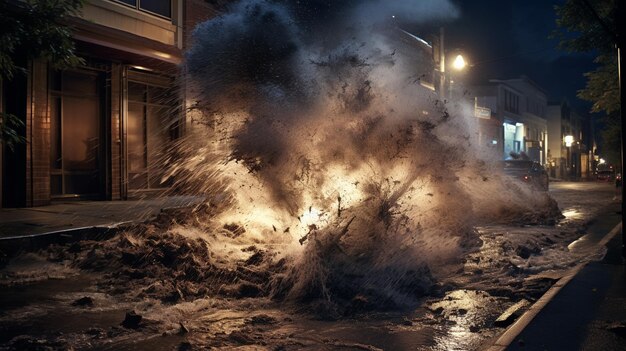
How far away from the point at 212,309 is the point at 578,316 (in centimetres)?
371

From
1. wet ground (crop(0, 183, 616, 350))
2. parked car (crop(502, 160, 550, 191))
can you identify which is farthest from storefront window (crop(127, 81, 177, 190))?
parked car (crop(502, 160, 550, 191))

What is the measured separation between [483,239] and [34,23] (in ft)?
28.0

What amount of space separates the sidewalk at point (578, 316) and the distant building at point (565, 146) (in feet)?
187

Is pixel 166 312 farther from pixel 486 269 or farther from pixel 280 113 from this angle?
pixel 486 269

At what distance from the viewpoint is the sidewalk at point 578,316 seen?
468cm

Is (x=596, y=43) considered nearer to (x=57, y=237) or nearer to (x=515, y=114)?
(x=57, y=237)

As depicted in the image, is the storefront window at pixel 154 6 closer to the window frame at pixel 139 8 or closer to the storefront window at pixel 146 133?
the window frame at pixel 139 8

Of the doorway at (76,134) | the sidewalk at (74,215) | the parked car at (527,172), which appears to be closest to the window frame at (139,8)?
the doorway at (76,134)

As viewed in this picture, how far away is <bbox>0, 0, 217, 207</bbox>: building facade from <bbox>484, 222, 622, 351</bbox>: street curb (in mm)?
7876

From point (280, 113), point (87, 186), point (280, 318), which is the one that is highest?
point (280, 113)

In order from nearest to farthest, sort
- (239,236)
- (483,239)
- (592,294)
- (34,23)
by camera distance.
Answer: (592,294), (34,23), (239,236), (483,239)

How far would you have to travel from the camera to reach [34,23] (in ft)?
23.5

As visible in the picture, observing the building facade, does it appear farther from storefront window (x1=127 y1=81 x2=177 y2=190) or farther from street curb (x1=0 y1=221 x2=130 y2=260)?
street curb (x1=0 y1=221 x2=130 y2=260)

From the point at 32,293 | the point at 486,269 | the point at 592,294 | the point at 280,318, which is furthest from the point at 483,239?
the point at 32,293
